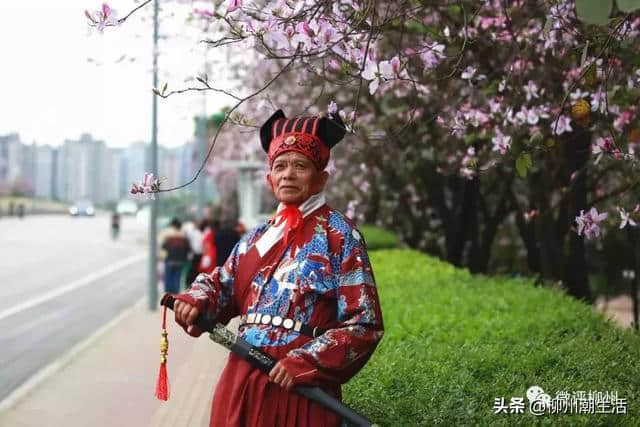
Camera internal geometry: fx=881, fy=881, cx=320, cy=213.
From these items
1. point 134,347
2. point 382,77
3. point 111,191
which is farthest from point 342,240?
point 111,191

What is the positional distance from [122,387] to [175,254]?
7818 millimetres

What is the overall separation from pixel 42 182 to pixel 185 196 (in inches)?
1327

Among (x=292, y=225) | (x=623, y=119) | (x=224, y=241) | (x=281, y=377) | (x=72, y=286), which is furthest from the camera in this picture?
(x=72, y=286)

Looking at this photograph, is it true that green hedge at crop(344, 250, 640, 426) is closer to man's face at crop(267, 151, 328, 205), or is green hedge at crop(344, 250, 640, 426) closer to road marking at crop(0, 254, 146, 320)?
man's face at crop(267, 151, 328, 205)

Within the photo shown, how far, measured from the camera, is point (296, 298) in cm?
352

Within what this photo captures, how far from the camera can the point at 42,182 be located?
96000 millimetres

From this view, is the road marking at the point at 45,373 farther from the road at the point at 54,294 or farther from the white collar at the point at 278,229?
the white collar at the point at 278,229

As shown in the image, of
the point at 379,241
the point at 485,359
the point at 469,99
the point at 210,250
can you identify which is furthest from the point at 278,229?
the point at 379,241

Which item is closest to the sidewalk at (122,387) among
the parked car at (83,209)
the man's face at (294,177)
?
the man's face at (294,177)

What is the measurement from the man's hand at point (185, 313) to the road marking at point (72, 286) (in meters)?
12.0

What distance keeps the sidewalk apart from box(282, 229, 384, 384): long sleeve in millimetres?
3260

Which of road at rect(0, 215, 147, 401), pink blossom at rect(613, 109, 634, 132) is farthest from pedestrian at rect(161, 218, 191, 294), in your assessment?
pink blossom at rect(613, 109, 634, 132)

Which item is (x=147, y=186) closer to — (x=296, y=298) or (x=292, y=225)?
(x=292, y=225)

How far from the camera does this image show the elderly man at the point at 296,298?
3.41 meters
